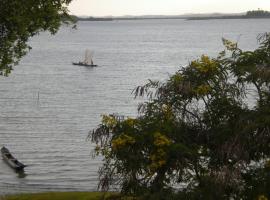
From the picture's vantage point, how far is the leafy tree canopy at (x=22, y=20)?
2156 cm

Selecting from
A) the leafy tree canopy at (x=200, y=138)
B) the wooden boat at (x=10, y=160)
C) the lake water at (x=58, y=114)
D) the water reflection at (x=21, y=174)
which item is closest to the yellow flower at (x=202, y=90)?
the leafy tree canopy at (x=200, y=138)

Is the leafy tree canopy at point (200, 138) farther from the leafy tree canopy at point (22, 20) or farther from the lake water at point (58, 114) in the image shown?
the lake water at point (58, 114)

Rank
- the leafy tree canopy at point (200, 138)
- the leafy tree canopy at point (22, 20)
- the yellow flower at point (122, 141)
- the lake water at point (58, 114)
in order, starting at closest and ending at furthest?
1. the yellow flower at point (122, 141)
2. the leafy tree canopy at point (200, 138)
3. the leafy tree canopy at point (22, 20)
4. the lake water at point (58, 114)

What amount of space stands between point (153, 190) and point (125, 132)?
1665mm

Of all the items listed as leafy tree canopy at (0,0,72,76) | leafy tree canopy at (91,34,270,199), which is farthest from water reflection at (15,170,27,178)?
leafy tree canopy at (91,34,270,199)

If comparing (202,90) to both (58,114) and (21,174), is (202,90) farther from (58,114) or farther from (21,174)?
(58,114)

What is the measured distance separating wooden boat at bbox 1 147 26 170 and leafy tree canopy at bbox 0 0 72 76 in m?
25.2

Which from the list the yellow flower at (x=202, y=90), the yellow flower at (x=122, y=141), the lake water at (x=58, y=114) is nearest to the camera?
the yellow flower at (x=122, y=141)

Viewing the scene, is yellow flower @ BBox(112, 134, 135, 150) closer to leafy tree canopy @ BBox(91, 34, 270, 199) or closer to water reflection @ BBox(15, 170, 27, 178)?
leafy tree canopy @ BBox(91, 34, 270, 199)

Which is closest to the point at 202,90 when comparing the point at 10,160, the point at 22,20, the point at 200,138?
the point at 200,138

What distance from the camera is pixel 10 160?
4950 cm

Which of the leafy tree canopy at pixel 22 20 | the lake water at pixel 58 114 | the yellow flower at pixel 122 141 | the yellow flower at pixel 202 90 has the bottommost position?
the lake water at pixel 58 114

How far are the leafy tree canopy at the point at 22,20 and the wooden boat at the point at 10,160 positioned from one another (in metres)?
25.2

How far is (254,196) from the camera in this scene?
14.1 meters
